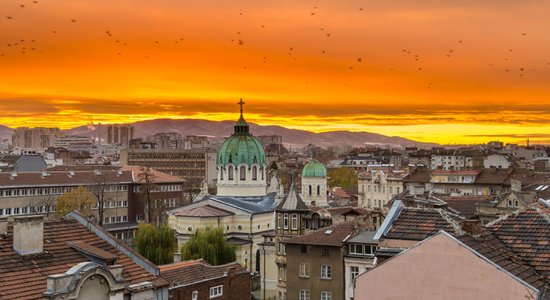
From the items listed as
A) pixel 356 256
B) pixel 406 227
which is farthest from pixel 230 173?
pixel 406 227

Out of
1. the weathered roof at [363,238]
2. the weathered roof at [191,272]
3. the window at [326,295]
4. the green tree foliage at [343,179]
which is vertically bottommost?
the window at [326,295]

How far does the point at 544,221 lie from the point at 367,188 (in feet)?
313

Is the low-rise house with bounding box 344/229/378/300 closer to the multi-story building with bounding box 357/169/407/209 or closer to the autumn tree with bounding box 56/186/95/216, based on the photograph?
the autumn tree with bounding box 56/186/95/216

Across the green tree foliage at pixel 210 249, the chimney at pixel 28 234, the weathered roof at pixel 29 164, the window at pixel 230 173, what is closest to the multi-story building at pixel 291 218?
the green tree foliage at pixel 210 249

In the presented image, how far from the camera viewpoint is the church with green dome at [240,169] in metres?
90.2

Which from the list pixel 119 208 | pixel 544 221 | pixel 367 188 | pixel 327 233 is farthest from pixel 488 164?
pixel 544 221

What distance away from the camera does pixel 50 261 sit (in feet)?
83.7

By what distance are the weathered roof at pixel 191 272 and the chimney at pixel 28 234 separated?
13457mm

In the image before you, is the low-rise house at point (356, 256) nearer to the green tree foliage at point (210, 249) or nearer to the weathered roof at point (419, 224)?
the green tree foliage at point (210, 249)

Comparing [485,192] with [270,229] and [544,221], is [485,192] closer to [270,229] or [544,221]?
[270,229]

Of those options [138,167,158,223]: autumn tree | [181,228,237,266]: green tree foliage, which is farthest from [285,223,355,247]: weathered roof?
[138,167,158,223]: autumn tree

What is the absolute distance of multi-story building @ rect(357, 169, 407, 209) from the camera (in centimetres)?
11488

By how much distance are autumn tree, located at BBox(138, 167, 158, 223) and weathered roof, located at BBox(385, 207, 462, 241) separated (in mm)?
84709

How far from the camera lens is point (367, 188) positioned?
118 m
